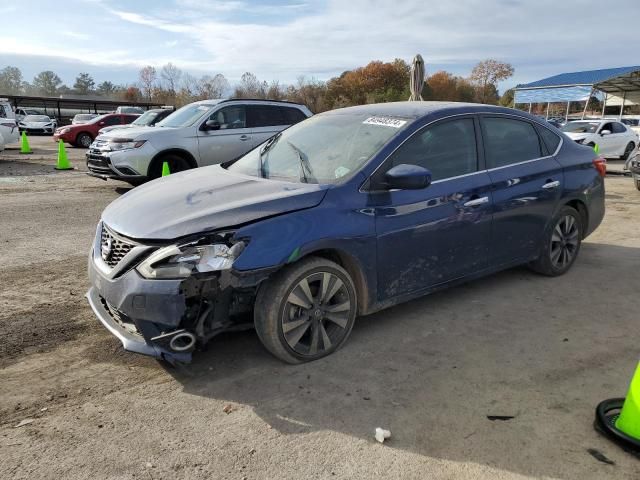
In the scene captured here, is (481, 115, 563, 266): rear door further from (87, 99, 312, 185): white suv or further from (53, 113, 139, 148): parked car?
(53, 113, 139, 148): parked car

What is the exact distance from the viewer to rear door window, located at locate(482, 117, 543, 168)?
4496 millimetres

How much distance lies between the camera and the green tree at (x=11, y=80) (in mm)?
110688

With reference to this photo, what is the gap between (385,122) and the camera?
407cm

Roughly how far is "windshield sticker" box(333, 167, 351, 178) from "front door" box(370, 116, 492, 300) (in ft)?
0.78

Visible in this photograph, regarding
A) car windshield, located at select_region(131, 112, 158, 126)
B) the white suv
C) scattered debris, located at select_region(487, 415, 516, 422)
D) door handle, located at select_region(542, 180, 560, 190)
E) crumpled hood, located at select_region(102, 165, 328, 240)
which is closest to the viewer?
scattered debris, located at select_region(487, 415, 516, 422)

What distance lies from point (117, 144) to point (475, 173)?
7.50 m

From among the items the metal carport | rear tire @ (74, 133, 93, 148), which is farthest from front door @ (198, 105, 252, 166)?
the metal carport

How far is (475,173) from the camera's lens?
4.28 m

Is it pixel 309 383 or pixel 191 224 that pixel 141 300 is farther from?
pixel 309 383

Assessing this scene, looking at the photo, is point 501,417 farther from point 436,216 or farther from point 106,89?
point 106,89

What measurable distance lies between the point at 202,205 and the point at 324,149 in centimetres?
119

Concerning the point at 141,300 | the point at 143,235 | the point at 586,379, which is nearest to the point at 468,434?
the point at 586,379

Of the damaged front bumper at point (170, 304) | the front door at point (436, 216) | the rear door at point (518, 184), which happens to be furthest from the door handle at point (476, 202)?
the damaged front bumper at point (170, 304)

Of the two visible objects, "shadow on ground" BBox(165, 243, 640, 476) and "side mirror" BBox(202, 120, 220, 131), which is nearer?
"shadow on ground" BBox(165, 243, 640, 476)
